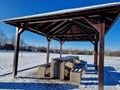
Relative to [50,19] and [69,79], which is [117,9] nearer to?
[50,19]

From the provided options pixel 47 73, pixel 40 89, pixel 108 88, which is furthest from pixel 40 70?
pixel 108 88

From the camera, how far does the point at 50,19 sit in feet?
21.0

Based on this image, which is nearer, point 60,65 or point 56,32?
point 60,65

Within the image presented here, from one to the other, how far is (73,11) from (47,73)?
3555mm

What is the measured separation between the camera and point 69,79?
23.0 feet

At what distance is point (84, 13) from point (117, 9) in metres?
1.14

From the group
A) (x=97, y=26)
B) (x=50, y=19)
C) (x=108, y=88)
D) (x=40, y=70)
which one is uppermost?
(x=50, y=19)

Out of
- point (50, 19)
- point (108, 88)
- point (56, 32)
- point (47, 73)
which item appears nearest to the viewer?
point (108, 88)

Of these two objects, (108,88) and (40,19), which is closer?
(108,88)

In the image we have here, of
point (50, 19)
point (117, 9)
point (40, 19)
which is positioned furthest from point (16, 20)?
point (117, 9)

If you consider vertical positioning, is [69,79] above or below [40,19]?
below

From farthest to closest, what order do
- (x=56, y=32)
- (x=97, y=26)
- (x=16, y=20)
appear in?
(x=56, y=32) → (x=16, y=20) → (x=97, y=26)

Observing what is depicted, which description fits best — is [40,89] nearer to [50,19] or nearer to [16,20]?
[50,19]

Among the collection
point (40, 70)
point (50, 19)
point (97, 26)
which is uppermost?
point (50, 19)
